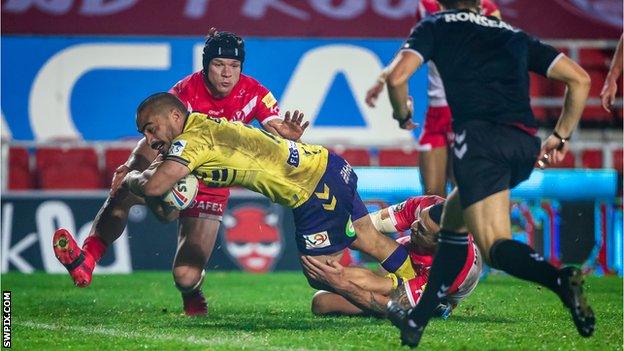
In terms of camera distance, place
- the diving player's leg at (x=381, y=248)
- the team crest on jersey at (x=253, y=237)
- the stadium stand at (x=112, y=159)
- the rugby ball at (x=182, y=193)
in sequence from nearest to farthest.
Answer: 1. the rugby ball at (x=182, y=193)
2. the diving player's leg at (x=381, y=248)
3. the team crest on jersey at (x=253, y=237)
4. the stadium stand at (x=112, y=159)

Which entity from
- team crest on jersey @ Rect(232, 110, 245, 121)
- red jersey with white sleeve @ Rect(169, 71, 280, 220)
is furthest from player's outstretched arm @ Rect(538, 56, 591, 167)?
team crest on jersey @ Rect(232, 110, 245, 121)

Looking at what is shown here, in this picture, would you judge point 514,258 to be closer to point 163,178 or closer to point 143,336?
point 163,178

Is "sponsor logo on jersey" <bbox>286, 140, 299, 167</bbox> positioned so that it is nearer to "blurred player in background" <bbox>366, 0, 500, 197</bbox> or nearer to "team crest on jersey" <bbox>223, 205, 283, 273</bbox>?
"blurred player in background" <bbox>366, 0, 500, 197</bbox>

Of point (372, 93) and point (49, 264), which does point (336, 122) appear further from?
point (372, 93)

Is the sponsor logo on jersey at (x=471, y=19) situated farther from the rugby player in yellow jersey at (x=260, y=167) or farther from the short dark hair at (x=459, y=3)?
the rugby player in yellow jersey at (x=260, y=167)

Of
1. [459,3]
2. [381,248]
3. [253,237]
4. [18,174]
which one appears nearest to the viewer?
[459,3]

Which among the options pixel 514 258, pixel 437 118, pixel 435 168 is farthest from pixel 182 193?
pixel 437 118

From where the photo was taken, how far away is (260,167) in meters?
7.12

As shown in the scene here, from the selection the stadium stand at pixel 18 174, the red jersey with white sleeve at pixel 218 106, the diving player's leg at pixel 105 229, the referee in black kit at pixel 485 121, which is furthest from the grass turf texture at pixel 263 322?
the stadium stand at pixel 18 174

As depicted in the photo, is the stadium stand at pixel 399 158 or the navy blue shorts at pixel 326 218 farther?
the stadium stand at pixel 399 158

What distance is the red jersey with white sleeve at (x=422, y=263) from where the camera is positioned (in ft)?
24.0

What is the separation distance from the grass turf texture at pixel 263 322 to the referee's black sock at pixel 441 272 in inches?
10.0

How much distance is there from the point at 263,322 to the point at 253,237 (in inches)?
182

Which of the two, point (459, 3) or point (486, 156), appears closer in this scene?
point (486, 156)
